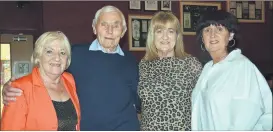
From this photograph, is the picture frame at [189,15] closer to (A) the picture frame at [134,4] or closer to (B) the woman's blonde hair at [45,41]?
(A) the picture frame at [134,4]

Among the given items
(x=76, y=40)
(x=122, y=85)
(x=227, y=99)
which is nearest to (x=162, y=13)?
(x=122, y=85)

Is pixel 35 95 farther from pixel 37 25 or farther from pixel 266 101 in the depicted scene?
pixel 37 25

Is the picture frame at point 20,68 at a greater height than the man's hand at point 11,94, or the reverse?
the picture frame at point 20,68

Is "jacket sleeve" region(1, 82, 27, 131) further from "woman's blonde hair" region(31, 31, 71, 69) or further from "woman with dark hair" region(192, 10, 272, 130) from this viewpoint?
"woman with dark hair" region(192, 10, 272, 130)

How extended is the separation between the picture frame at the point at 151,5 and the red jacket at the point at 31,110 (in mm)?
3111

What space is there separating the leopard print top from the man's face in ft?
1.11

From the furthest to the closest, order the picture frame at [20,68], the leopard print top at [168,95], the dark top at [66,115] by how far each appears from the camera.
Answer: the picture frame at [20,68]
the leopard print top at [168,95]
the dark top at [66,115]

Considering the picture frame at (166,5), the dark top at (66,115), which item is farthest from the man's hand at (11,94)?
the picture frame at (166,5)

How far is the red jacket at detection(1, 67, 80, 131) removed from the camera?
1.89 m

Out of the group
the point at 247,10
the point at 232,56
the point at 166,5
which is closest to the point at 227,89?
the point at 232,56

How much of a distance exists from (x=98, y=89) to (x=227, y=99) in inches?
31.6

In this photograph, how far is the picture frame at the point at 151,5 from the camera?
16.2 ft

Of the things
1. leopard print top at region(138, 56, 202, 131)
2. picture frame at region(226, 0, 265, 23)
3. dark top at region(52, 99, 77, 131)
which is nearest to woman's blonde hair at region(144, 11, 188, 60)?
leopard print top at region(138, 56, 202, 131)

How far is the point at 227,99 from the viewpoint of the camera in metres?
1.94
